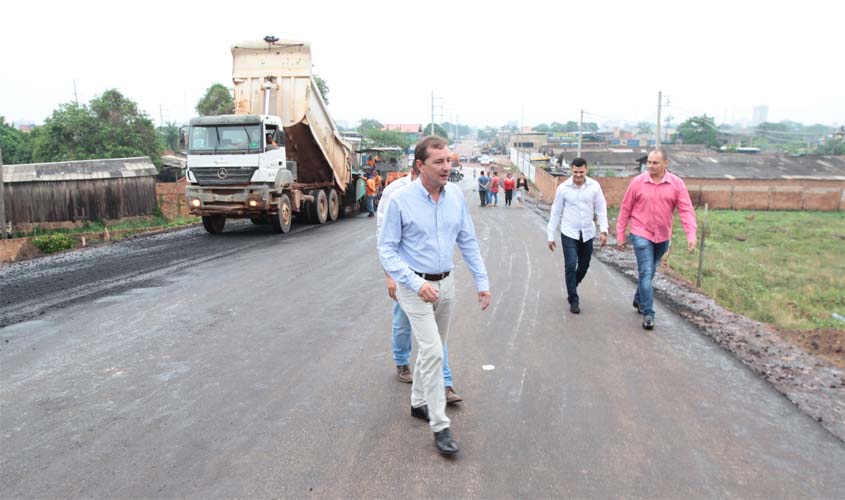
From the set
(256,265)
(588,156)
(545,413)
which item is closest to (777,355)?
(545,413)

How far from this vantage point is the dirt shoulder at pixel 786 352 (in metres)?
4.52

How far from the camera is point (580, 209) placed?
7.11m

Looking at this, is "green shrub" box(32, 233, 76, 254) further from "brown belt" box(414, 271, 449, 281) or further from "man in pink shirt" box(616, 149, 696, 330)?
"man in pink shirt" box(616, 149, 696, 330)

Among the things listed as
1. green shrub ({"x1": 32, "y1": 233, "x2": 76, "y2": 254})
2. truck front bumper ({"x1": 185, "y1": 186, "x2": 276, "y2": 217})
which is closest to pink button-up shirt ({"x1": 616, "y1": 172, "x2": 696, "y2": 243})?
truck front bumper ({"x1": 185, "y1": 186, "x2": 276, "y2": 217})

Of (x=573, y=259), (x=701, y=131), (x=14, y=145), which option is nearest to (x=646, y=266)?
(x=573, y=259)

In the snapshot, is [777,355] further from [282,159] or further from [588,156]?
[588,156]

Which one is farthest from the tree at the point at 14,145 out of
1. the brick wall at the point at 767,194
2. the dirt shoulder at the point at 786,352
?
the dirt shoulder at the point at 786,352

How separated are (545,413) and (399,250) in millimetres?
1575

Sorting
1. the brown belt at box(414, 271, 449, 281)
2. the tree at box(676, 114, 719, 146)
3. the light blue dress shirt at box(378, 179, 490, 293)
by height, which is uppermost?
the tree at box(676, 114, 719, 146)

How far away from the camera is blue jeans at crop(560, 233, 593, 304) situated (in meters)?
7.16

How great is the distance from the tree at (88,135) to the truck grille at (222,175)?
19.9 meters

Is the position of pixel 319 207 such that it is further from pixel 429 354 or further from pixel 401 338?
pixel 429 354

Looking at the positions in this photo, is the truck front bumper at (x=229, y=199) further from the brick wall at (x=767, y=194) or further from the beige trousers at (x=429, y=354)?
the brick wall at (x=767, y=194)

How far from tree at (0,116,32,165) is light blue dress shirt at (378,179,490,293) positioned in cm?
4545
